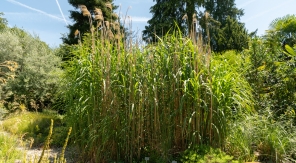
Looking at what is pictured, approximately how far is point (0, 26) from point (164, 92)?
19.2 meters

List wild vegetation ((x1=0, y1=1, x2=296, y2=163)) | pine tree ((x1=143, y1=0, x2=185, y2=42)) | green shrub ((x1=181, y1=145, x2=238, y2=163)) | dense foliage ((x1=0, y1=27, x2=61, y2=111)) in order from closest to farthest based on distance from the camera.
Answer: green shrub ((x1=181, y1=145, x2=238, y2=163))
wild vegetation ((x1=0, y1=1, x2=296, y2=163))
dense foliage ((x1=0, y1=27, x2=61, y2=111))
pine tree ((x1=143, y1=0, x2=185, y2=42))

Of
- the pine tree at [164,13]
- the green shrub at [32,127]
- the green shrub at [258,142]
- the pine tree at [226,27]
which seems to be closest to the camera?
the green shrub at [258,142]

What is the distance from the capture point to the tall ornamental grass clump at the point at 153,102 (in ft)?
9.41

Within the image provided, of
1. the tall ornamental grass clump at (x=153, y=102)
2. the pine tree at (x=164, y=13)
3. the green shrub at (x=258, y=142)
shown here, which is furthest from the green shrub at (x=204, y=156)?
the pine tree at (x=164, y=13)

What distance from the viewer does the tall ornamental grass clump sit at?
2.87 meters

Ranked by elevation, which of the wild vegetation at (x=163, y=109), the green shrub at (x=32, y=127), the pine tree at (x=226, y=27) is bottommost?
the green shrub at (x=32, y=127)

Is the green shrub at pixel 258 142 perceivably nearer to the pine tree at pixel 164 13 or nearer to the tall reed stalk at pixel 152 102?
the tall reed stalk at pixel 152 102

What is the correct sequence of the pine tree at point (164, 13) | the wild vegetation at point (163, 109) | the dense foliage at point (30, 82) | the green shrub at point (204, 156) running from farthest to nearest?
1. the pine tree at point (164, 13)
2. the dense foliage at point (30, 82)
3. the wild vegetation at point (163, 109)
4. the green shrub at point (204, 156)

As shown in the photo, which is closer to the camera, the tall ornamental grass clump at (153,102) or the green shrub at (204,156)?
the green shrub at (204,156)

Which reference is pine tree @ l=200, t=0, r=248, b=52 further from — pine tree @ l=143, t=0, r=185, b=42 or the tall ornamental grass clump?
the tall ornamental grass clump

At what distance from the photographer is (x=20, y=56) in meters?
10.6

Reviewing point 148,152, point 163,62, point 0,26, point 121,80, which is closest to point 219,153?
point 148,152

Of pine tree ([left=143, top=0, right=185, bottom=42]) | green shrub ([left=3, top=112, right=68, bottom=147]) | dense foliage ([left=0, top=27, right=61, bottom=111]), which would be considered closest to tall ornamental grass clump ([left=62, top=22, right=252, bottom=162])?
green shrub ([left=3, top=112, right=68, bottom=147])

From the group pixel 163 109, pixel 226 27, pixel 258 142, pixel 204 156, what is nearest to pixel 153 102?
pixel 163 109
